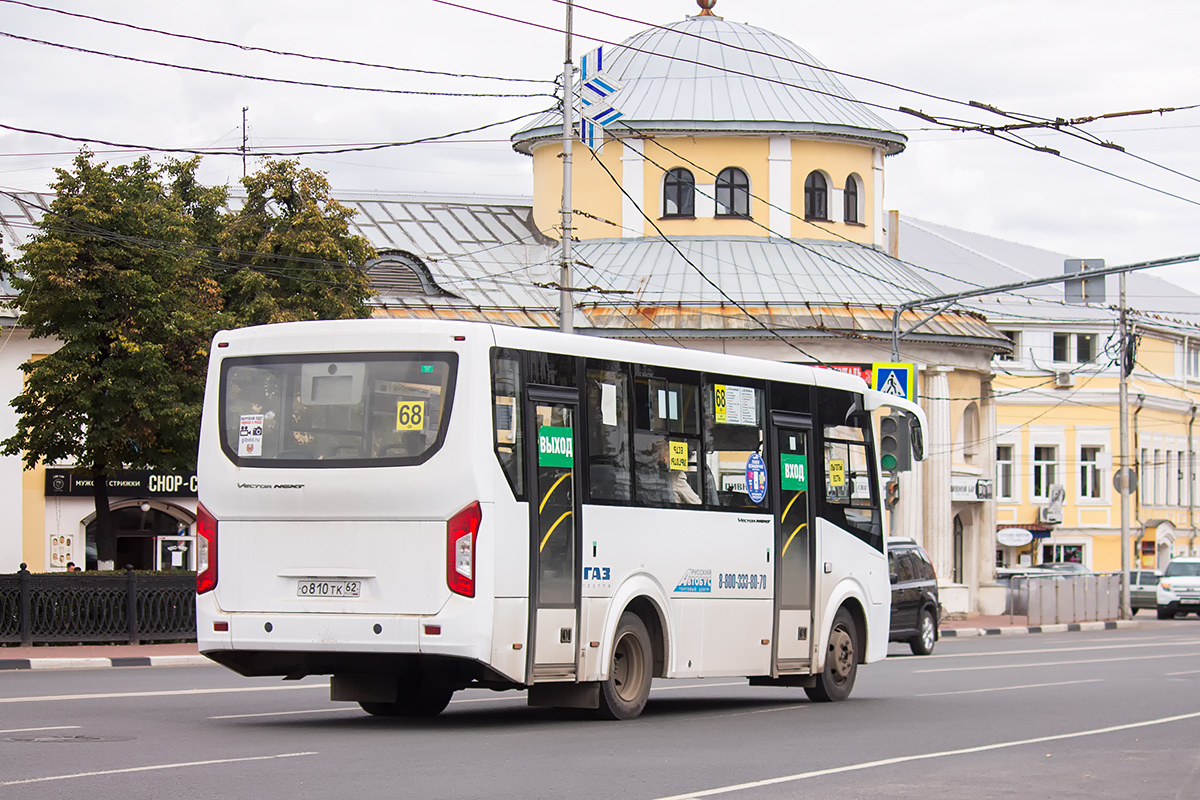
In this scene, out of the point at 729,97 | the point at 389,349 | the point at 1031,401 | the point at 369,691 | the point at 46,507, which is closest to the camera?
the point at 389,349

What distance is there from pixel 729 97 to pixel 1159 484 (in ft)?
125

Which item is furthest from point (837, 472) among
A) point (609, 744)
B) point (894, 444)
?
point (609, 744)

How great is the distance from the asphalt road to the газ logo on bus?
1.13m

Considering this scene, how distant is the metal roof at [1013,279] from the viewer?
248 feet

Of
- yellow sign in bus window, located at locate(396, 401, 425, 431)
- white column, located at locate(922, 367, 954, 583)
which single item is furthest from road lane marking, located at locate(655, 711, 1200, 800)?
white column, located at locate(922, 367, 954, 583)

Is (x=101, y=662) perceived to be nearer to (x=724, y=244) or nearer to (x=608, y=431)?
(x=608, y=431)

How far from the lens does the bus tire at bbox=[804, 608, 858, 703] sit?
17.6m

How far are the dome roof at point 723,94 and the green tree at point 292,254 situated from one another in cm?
1546

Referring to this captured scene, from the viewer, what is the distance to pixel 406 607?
12898 millimetres

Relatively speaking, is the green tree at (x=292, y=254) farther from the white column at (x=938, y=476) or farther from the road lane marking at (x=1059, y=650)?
the white column at (x=938, y=476)

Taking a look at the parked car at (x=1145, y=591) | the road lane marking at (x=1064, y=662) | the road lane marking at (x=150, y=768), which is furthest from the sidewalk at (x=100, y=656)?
the parked car at (x=1145, y=591)

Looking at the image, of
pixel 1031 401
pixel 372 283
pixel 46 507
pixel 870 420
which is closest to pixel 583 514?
pixel 870 420

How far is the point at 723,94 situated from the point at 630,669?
35307mm

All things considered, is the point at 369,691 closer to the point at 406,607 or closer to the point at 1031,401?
the point at 406,607
